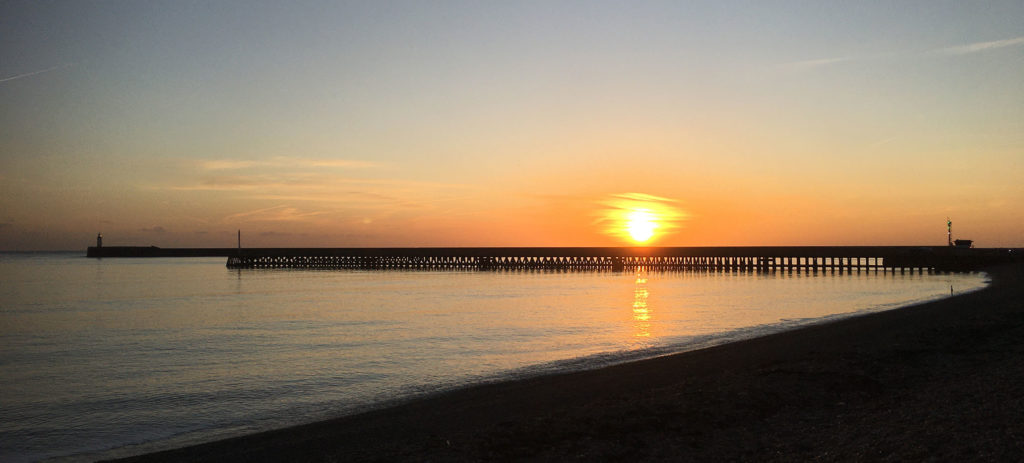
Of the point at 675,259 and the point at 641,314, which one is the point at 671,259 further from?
the point at 641,314

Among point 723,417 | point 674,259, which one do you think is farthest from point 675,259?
point 723,417

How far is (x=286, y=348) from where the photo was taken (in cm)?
2017

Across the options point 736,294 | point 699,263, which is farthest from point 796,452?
point 699,263

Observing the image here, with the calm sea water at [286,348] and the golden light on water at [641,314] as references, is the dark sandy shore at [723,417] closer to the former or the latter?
the calm sea water at [286,348]

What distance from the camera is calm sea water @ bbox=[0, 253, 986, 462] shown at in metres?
11.5

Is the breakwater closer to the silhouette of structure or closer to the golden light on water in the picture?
the silhouette of structure

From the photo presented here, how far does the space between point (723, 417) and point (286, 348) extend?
48.6ft

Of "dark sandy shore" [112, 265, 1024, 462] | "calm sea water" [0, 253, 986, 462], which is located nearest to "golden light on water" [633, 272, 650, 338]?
"calm sea water" [0, 253, 986, 462]

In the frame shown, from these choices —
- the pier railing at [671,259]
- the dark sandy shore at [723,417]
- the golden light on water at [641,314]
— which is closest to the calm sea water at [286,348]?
the golden light on water at [641,314]

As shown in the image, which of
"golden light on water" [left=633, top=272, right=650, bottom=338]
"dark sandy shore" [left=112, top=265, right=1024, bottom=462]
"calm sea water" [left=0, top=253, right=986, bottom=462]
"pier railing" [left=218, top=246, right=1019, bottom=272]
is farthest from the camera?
"pier railing" [left=218, top=246, right=1019, bottom=272]

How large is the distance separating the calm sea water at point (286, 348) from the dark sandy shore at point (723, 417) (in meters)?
2.14

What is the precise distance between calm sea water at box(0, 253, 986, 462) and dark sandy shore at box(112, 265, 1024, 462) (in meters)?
2.14

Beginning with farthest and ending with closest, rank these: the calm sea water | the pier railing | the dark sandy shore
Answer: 1. the pier railing
2. the calm sea water
3. the dark sandy shore

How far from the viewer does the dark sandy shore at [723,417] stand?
23.3 feet
